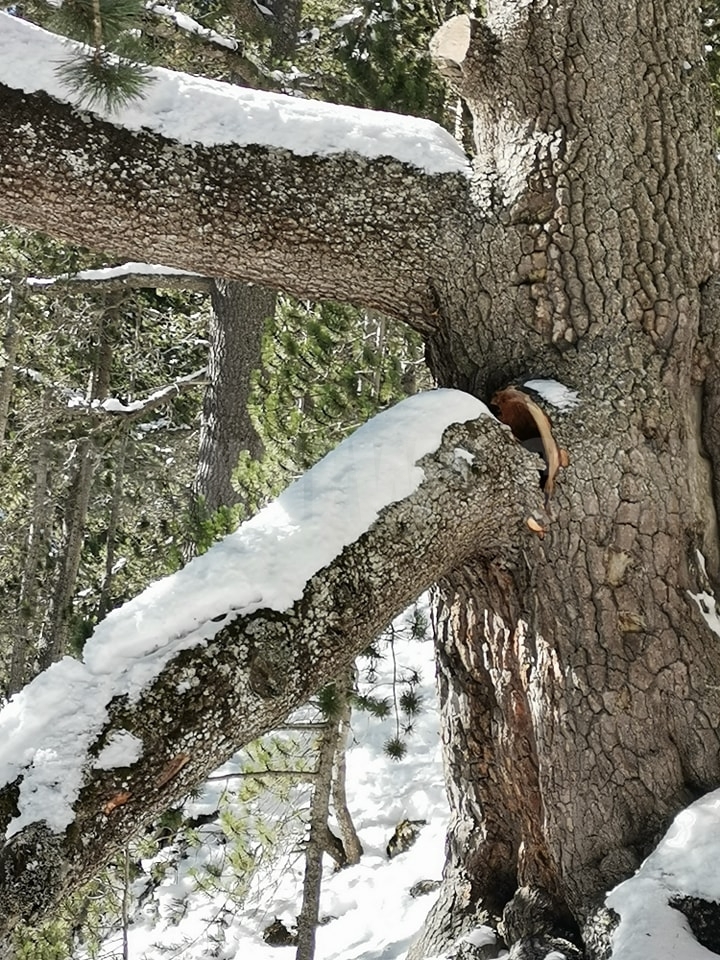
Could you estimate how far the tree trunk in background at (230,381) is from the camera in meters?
6.81

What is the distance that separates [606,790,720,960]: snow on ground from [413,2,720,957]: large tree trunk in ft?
0.30

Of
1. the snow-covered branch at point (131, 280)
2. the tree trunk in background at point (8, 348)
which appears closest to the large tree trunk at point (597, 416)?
the snow-covered branch at point (131, 280)

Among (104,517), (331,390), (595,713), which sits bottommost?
(104,517)

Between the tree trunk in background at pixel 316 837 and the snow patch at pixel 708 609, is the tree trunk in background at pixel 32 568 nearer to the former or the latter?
the tree trunk in background at pixel 316 837

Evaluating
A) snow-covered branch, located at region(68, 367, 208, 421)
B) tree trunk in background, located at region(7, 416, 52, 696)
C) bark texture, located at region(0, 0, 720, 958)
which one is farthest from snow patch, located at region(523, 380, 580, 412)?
tree trunk in background, located at region(7, 416, 52, 696)

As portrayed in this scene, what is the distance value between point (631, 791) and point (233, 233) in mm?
1815

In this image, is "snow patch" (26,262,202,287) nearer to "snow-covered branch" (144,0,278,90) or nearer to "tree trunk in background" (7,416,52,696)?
"snow-covered branch" (144,0,278,90)

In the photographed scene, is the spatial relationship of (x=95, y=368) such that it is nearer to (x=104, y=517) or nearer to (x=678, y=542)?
(x=104, y=517)

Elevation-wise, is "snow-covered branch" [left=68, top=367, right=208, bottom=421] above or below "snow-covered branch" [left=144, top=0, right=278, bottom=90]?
below

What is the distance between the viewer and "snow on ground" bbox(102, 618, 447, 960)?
244 inches

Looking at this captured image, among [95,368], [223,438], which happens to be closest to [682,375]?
[223,438]

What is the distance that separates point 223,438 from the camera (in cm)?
682

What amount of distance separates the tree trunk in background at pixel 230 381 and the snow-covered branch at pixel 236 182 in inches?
163

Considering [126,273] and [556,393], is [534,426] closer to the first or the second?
[556,393]
